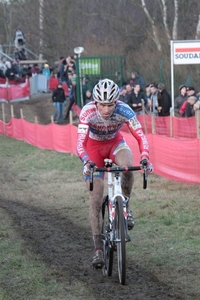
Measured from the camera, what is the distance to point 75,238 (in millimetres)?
9062

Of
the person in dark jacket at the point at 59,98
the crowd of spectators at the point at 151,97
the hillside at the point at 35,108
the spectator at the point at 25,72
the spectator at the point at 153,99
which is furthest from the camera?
the spectator at the point at 25,72

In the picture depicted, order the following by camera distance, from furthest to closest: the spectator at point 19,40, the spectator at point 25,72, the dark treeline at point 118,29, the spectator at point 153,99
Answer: the spectator at point 19,40 < the spectator at point 25,72 < the dark treeline at point 118,29 < the spectator at point 153,99

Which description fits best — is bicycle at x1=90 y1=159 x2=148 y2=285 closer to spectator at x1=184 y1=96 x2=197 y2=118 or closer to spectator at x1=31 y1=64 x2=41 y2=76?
spectator at x1=184 y1=96 x2=197 y2=118

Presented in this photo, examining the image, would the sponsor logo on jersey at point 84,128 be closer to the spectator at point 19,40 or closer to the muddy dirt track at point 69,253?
the muddy dirt track at point 69,253

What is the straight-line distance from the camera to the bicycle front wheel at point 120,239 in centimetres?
635

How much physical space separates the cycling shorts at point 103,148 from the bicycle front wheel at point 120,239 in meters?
0.87

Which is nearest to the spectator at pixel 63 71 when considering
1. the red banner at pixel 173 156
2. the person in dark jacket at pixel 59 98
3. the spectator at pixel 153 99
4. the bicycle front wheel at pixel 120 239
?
the person in dark jacket at pixel 59 98

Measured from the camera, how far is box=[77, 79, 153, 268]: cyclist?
693 centimetres

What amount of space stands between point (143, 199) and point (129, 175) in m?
4.66

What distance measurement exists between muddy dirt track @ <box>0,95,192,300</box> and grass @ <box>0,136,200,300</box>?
0.02m

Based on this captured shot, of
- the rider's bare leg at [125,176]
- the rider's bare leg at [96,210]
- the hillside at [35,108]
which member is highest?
the rider's bare leg at [125,176]

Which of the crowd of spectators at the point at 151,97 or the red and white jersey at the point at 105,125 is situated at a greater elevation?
the red and white jersey at the point at 105,125

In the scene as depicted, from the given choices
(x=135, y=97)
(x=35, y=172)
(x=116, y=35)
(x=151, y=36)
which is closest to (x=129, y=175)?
(x=35, y=172)

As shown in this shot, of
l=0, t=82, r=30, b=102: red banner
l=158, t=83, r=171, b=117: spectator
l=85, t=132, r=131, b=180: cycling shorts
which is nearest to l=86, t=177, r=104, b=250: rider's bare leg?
l=85, t=132, r=131, b=180: cycling shorts
